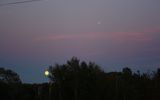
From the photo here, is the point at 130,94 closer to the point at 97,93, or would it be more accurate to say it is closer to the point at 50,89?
the point at 97,93

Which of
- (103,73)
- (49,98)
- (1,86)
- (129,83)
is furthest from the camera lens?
(1,86)

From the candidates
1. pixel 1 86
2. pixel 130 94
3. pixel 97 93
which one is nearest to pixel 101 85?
pixel 97 93

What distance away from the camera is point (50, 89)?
44.1 m

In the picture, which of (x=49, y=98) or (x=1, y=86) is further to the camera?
(x=1, y=86)

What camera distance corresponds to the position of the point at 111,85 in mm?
46312

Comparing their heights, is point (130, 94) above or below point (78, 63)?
below

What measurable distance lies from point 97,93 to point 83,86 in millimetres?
2044

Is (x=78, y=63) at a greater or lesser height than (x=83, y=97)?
greater

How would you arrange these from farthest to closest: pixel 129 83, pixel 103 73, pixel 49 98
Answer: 1. pixel 129 83
2. pixel 103 73
3. pixel 49 98

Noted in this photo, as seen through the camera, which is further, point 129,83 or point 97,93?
point 129,83

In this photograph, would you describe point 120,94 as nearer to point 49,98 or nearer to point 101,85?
point 101,85

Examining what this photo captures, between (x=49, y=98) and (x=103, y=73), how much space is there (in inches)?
284

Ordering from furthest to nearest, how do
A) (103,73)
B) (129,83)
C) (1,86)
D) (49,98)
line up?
(1,86) → (129,83) → (103,73) → (49,98)

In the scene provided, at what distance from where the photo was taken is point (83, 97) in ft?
146
